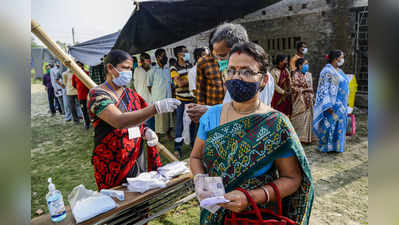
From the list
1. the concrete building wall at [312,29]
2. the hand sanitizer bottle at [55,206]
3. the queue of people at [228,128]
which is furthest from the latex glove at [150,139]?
the concrete building wall at [312,29]

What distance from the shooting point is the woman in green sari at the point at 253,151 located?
1.23 m

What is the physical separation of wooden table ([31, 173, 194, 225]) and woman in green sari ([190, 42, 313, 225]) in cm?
93

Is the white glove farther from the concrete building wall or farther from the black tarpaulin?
the concrete building wall

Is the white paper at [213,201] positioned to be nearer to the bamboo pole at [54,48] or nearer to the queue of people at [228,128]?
the queue of people at [228,128]

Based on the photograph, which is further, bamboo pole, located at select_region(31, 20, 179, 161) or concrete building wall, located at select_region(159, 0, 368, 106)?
concrete building wall, located at select_region(159, 0, 368, 106)

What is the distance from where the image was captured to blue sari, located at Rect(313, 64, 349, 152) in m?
4.40

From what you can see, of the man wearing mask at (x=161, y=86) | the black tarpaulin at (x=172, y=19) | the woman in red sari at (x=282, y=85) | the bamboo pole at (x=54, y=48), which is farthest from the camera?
the man wearing mask at (x=161, y=86)

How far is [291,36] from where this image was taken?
27.6 ft

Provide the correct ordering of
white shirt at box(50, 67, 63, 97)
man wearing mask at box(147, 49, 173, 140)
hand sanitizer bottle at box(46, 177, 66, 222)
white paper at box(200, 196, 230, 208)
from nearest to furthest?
white paper at box(200, 196, 230, 208) < hand sanitizer bottle at box(46, 177, 66, 222) < man wearing mask at box(147, 49, 173, 140) < white shirt at box(50, 67, 63, 97)

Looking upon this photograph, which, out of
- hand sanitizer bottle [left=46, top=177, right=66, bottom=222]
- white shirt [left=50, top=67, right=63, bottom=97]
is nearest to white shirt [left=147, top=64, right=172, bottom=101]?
hand sanitizer bottle [left=46, top=177, right=66, bottom=222]

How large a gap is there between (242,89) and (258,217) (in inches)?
26.3

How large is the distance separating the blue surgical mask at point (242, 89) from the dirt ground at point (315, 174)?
205 centimetres

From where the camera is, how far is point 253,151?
1.24 metres

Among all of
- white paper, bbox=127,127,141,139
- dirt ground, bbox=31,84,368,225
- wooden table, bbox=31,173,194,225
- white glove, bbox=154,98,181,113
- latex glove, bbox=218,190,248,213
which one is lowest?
dirt ground, bbox=31,84,368,225
